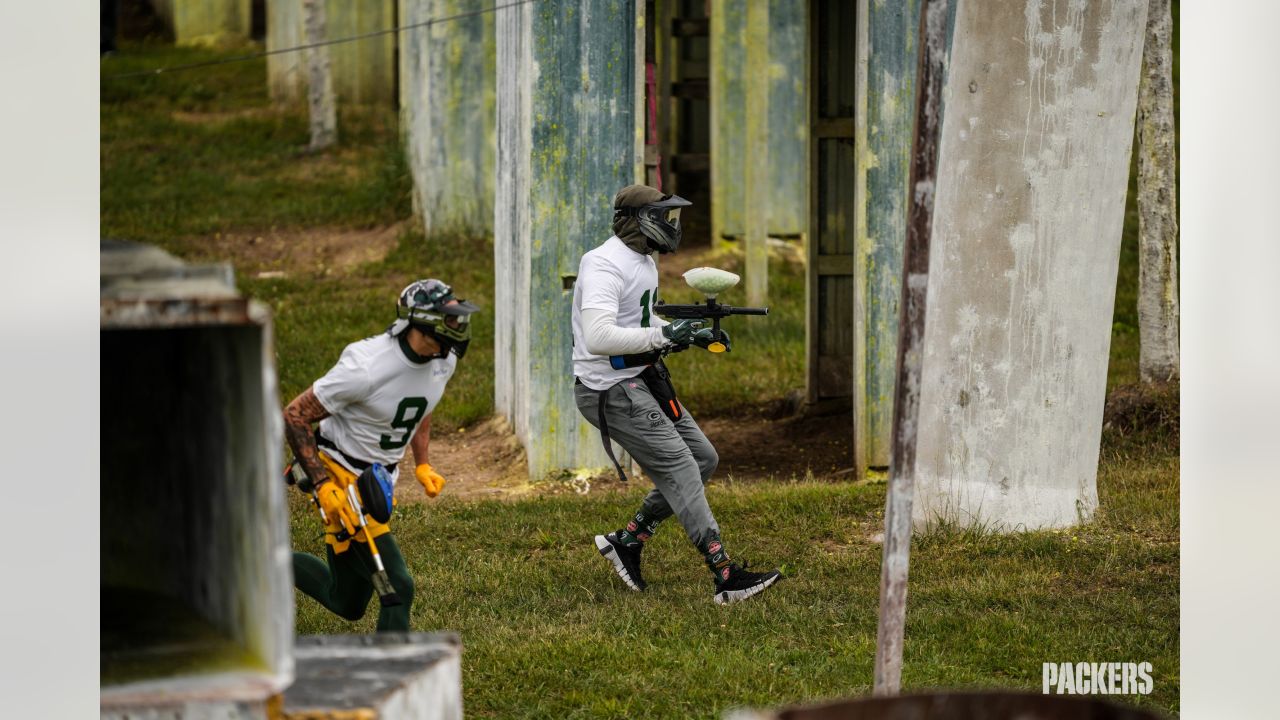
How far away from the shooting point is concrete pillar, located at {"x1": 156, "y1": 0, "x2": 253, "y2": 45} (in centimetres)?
2592

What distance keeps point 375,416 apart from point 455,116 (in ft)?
33.9

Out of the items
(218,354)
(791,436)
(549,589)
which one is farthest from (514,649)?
(791,436)

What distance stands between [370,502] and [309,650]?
53.0 inches

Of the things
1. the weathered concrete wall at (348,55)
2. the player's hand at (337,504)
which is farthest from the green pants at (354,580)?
the weathered concrete wall at (348,55)

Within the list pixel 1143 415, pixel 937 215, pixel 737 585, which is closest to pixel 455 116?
pixel 1143 415

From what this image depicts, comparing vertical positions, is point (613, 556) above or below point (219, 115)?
below

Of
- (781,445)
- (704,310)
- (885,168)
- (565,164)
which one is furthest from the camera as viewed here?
(781,445)

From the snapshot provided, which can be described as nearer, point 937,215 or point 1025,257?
point 1025,257

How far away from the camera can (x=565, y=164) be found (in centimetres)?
958

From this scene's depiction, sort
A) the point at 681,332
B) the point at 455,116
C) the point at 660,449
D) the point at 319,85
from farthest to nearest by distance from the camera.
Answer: the point at 319,85 → the point at 455,116 → the point at 660,449 → the point at 681,332

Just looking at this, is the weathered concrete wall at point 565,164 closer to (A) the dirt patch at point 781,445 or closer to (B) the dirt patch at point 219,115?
(A) the dirt patch at point 781,445

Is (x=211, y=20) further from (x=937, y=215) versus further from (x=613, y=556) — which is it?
(x=613, y=556)

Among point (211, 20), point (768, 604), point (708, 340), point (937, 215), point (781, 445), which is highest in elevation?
point (211, 20)

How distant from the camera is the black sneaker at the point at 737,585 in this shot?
711 cm
